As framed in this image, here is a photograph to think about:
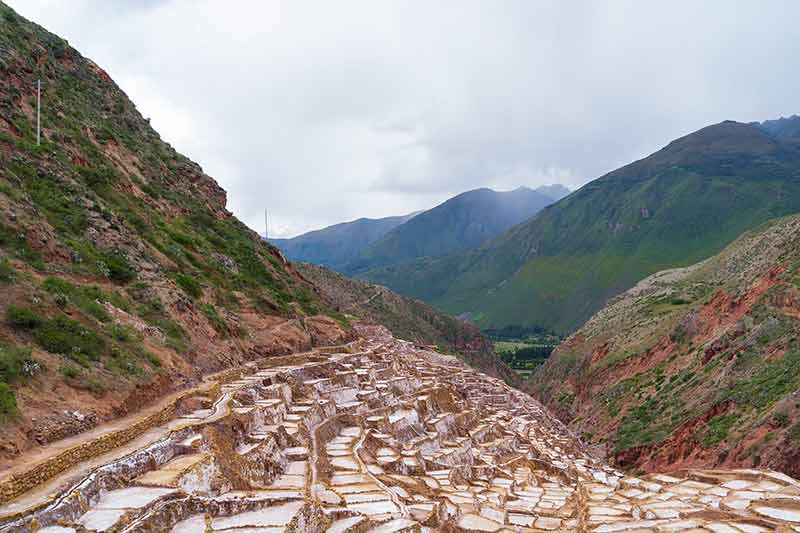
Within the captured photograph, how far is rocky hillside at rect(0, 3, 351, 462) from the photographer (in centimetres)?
1475

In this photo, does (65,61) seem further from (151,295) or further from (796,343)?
(796,343)

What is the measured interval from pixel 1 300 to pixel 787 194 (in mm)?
188521

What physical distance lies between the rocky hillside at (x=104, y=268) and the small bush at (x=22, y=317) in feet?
0.12

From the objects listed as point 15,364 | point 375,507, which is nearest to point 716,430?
point 375,507

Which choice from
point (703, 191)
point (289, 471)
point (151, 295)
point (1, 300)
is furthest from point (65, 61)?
point (703, 191)

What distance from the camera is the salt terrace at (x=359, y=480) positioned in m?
10.4

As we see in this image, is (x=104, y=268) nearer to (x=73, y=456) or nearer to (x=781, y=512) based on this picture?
(x=73, y=456)

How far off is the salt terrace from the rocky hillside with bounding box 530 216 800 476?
267 inches

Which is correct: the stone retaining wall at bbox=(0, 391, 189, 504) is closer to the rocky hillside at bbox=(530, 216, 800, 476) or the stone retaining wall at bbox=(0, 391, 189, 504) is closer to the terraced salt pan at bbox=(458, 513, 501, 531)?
the terraced salt pan at bbox=(458, 513, 501, 531)

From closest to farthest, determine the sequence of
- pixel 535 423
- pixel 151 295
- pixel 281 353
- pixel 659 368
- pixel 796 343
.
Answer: pixel 151 295, pixel 281 353, pixel 796 343, pixel 535 423, pixel 659 368

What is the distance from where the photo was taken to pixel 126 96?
4541 centimetres

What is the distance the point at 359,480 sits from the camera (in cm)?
1467

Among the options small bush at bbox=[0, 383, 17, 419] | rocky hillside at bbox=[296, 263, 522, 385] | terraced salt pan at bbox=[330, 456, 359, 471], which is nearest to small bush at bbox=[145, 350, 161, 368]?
small bush at bbox=[0, 383, 17, 419]

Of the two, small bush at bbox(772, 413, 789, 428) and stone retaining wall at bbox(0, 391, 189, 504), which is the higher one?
stone retaining wall at bbox(0, 391, 189, 504)
